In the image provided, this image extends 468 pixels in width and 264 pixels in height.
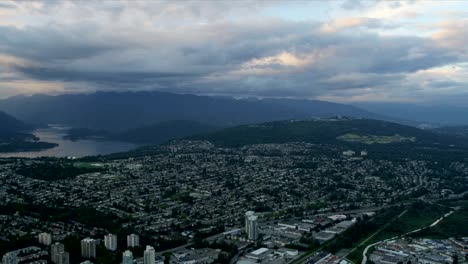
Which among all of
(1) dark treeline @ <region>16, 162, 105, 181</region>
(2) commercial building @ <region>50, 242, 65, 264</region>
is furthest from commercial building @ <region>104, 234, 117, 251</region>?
(1) dark treeline @ <region>16, 162, 105, 181</region>

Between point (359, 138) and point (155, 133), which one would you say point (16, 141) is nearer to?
point (155, 133)

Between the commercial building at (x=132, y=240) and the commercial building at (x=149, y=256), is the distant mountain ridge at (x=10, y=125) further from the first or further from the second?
the commercial building at (x=149, y=256)

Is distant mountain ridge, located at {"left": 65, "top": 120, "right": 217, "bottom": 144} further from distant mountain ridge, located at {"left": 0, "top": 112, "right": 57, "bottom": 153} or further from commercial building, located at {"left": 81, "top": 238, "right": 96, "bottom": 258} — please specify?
commercial building, located at {"left": 81, "top": 238, "right": 96, "bottom": 258}

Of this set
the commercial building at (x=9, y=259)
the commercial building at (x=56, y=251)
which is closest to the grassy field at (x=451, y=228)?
the commercial building at (x=56, y=251)

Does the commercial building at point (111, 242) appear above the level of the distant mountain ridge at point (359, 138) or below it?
below

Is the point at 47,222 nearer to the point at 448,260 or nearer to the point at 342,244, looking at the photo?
the point at 342,244

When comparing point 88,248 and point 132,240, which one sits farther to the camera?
point 132,240

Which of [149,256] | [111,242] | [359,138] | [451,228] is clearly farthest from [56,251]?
[359,138]

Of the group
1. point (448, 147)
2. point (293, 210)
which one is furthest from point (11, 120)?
point (293, 210)

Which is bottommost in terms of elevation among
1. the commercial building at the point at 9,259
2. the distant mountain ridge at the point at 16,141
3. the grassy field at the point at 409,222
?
the grassy field at the point at 409,222

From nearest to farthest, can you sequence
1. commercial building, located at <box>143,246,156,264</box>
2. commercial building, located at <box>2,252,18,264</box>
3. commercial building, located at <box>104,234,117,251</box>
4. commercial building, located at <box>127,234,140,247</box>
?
commercial building, located at <box>2,252,18,264</box>, commercial building, located at <box>143,246,156,264</box>, commercial building, located at <box>104,234,117,251</box>, commercial building, located at <box>127,234,140,247</box>

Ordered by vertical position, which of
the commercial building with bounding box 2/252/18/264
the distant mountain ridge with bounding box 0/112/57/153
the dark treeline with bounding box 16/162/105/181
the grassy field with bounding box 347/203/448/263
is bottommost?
the grassy field with bounding box 347/203/448/263
